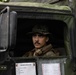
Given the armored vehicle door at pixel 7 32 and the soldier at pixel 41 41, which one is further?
the soldier at pixel 41 41

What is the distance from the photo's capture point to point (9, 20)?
8.75 ft

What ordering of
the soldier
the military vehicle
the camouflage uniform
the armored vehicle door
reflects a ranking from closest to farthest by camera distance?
the armored vehicle door
the military vehicle
the camouflage uniform
the soldier

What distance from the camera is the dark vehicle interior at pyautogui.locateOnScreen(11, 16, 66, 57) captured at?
3656 millimetres

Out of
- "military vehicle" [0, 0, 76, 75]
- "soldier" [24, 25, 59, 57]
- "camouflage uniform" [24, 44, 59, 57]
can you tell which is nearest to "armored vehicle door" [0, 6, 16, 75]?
"military vehicle" [0, 0, 76, 75]

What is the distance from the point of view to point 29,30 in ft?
13.1

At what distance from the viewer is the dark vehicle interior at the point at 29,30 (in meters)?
3.66

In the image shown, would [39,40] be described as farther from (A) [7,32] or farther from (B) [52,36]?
(A) [7,32]

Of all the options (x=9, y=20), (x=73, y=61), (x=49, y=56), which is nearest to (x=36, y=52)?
(x=49, y=56)

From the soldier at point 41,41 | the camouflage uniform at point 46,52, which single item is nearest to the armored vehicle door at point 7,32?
the camouflage uniform at point 46,52

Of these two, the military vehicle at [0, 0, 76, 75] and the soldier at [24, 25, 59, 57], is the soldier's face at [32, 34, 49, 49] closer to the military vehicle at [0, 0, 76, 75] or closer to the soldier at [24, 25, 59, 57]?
the soldier at [24, 25, 59, 57]

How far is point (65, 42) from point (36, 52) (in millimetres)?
374

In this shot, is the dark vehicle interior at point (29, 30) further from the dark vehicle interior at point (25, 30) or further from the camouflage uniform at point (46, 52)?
the camouflage uniform at point (46, 52)

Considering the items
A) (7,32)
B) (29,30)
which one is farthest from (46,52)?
(7,32)

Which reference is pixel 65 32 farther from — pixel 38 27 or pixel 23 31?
pixel 23 31
